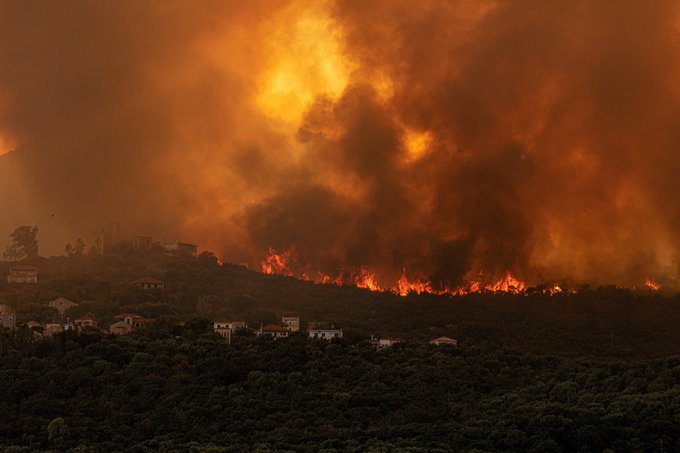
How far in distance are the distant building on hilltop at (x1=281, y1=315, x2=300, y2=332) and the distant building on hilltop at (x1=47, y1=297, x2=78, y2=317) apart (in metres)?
15.6

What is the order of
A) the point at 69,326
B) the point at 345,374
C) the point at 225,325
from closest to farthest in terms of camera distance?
the point at 345,374
the point at 69,326
the point at 225,325

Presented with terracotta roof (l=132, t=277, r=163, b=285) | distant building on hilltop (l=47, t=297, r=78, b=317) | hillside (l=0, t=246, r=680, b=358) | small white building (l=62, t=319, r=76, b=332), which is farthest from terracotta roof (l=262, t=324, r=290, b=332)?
terracotta roof (l=132, t=277, r=163, b=285)

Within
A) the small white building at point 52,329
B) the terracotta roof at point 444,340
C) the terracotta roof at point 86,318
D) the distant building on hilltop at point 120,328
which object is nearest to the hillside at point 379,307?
the terracotta roof at point 86,318

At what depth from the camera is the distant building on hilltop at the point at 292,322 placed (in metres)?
79.1

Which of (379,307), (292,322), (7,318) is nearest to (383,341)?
(292,322)

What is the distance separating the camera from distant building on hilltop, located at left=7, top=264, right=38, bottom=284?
91.2 meters

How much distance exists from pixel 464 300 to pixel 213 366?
3051cm

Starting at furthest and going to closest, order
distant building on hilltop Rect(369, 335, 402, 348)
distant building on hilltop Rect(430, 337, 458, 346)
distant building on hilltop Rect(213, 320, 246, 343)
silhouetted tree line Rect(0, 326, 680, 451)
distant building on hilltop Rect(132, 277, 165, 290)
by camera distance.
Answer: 1. distant building on hilltop Rect(132, 277, 165, 290)
2. distant building on hilltop Rect(430, 337, 458, 346)
3. distant building on hilltop Rect(213, 320, 246, 343)
4. distant building on hilltop Rect(369, 335, 402, 348)
5. silhouetted tree line Rect(0, 326, 680, 451)

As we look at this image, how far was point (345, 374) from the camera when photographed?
2574 inches

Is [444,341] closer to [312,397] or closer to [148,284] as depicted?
[312,397]

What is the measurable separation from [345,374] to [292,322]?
14926mm

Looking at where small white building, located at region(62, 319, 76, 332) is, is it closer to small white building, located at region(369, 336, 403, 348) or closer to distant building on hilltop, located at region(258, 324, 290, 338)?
distant building on hilltop, located at region(258, 324, 290, 338)

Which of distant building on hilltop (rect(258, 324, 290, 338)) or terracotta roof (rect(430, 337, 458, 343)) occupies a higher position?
distant building on hilltop (rect(258, 324, 290, 338))

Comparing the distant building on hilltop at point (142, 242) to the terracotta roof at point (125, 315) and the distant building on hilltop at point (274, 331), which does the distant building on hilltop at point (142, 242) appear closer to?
the terracotta roof at point (125, 315)
